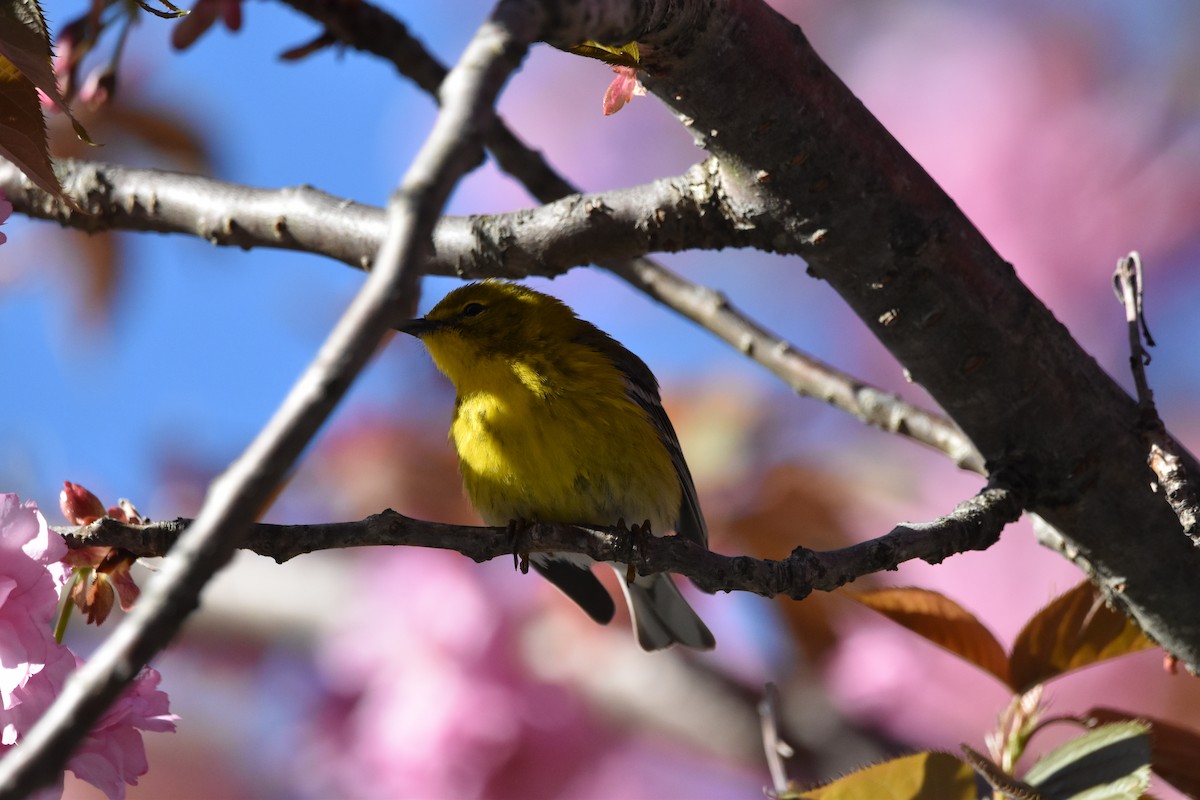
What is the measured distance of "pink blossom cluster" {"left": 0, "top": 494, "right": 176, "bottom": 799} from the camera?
1.28 metres

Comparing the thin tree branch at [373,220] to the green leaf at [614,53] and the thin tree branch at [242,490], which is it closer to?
the green leaf at [614,53]

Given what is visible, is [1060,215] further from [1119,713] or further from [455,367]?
[1119,713]

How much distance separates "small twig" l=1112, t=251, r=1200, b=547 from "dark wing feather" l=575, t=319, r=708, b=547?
3.91 feet

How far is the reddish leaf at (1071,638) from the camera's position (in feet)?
5.68

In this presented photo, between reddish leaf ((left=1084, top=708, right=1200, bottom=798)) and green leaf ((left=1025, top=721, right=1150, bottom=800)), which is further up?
reddish leaf ((left=1084, top=708, right=1200, bottom=798))

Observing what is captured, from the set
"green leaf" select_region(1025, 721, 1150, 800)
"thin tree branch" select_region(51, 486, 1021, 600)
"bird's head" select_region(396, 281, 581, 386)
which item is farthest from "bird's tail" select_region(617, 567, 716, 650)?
"green leaf" select_region(1025, 721, 1150, 800)

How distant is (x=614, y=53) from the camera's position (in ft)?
4.39

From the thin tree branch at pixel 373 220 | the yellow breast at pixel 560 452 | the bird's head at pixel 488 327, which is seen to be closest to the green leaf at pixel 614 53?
the thin tree branch at pixel 373 220

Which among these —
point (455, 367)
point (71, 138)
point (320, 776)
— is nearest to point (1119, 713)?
point (455, 367)

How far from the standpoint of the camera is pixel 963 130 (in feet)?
12.7

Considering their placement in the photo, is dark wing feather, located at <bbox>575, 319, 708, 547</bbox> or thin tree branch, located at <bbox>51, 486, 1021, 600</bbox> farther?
dark wing feather, located at <bbox>575, 319, 708, 547</bbox>

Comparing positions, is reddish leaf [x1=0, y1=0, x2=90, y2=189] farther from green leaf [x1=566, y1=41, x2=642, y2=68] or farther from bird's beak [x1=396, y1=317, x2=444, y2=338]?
bird's beak [x1=396, y1=317, x2=444, y2=338]

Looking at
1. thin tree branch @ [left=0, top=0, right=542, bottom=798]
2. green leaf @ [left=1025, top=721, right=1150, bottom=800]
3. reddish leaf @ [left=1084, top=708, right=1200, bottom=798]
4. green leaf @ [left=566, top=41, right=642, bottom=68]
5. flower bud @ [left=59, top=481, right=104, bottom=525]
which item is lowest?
thin tree branch @ [left=0, top=0, right=542, bottom=798]

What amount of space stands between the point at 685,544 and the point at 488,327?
147 cm
